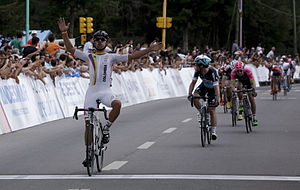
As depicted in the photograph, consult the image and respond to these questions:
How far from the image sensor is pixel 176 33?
274 ft

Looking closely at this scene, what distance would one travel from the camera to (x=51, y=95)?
20.5 m

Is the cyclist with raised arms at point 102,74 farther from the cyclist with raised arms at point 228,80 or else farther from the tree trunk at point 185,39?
the tree trunk at point 185,39

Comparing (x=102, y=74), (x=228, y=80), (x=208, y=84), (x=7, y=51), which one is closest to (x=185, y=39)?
(x=228, y=80)

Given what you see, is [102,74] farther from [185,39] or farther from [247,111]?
[185,39]

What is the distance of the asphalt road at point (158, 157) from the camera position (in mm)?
9641

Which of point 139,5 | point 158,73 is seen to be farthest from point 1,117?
point 139,5

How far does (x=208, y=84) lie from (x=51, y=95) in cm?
647

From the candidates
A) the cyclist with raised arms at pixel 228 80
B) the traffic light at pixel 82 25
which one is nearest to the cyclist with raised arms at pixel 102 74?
the cyclist with raised arms at pixel 228 80

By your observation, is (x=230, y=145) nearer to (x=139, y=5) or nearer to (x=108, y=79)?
(x=108, y=79)

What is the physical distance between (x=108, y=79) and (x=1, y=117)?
Answer: 640 cm

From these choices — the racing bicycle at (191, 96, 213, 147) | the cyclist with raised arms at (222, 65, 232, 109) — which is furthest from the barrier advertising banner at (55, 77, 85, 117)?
the racing bicycle at (191, 96, 213, 147)

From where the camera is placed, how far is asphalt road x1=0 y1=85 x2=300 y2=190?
9.64 m

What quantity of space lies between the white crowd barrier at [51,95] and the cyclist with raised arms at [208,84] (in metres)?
4.30

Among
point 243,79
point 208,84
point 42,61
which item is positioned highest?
point 42,61
